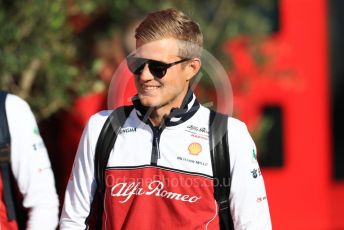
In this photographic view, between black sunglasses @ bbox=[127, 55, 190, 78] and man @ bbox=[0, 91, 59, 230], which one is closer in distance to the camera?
black sunglasses @ bbox=[127, 55, 190, 78]

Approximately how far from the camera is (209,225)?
3.22 m

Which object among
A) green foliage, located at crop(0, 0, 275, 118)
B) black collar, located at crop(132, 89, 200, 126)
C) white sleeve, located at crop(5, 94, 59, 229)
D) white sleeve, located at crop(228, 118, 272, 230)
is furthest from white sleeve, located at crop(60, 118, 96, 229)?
green foliage, located at crop(0, 0, 275, 118)

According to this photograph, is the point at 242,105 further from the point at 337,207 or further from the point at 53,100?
the point at 53,100

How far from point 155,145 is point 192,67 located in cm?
38

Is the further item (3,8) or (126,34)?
(126,34)

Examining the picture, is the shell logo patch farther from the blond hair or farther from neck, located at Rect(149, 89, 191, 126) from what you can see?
the blond hair

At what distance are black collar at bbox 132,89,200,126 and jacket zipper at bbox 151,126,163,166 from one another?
0.04 m

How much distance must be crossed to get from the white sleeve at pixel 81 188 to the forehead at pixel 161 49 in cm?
40

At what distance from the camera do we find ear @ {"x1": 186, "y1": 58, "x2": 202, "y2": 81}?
3393 mm

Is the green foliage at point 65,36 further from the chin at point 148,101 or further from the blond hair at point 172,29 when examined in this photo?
the chin at point 148,101

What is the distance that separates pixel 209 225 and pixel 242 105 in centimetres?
555

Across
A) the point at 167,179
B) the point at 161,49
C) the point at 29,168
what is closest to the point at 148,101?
the point at 161,49

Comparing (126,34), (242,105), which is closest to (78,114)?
(126,34)

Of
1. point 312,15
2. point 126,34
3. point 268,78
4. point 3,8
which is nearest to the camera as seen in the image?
point 3,8
